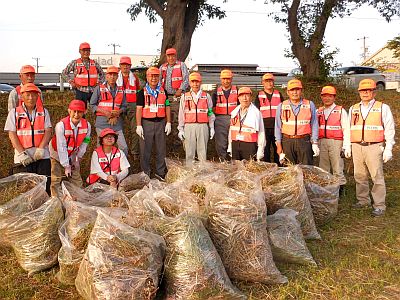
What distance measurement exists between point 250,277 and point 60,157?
300 cm

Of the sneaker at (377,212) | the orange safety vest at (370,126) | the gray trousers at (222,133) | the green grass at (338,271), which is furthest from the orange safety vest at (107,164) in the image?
the sneaker at (377,212)

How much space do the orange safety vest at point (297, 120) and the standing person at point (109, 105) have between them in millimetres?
2466

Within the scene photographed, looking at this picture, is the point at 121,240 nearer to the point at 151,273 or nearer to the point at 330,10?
the point at 151,273

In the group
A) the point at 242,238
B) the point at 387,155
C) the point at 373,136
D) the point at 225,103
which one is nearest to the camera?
the point at 242,238

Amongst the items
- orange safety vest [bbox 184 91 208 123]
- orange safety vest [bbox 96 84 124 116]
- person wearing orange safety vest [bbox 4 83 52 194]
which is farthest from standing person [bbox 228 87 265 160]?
person wearing orange safety vest [bbox 4 83 52 194]

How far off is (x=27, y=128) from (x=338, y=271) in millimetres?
3983

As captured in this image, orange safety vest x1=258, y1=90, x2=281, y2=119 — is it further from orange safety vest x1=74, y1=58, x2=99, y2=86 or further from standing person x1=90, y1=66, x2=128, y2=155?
orange safety vest x1=74, y1=58, x2=99, y2=86

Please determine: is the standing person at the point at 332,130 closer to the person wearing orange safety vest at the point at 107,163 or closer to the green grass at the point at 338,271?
the green grass at the point at 338,271

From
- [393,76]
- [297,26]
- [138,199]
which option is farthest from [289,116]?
[393,76]

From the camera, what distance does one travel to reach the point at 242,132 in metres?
6.55

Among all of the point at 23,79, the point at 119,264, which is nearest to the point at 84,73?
the point at 23,79

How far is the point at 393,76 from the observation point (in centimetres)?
2856

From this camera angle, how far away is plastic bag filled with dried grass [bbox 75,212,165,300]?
3293 millimetres

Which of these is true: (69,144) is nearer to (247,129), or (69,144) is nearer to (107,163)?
(107,163)
